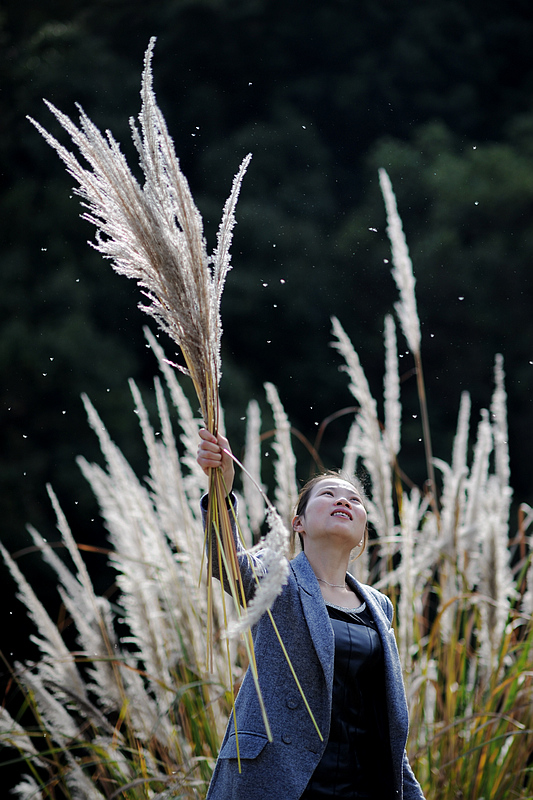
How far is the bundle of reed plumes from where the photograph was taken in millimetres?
896

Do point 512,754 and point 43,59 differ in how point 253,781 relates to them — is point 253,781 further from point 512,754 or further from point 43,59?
point 43,59

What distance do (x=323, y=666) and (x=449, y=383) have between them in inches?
213

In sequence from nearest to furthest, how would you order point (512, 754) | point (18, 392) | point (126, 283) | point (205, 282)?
point (205, 282) → point (512, 754) → point (18, 392) → point (126, 283)

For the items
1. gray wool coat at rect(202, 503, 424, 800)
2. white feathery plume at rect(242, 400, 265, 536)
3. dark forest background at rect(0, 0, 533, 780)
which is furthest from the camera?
dark forest background at rect(0, 0, 533, 780)

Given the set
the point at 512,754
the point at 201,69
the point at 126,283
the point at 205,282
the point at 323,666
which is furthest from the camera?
the point at 201,69

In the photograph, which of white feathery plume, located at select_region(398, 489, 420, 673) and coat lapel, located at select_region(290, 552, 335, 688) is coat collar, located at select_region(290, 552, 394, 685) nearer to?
coat lapel, located at select_region(290, 552, 335, 688)

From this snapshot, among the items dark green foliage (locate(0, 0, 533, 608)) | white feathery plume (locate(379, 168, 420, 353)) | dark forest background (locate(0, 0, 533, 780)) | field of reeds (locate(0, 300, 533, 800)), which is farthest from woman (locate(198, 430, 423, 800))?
dark green foliage (locate(0, 0, 533, 608))

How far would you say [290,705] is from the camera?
104 centimetres

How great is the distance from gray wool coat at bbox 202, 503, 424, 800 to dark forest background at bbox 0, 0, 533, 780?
4.25 metres

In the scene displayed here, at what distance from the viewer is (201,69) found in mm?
6727

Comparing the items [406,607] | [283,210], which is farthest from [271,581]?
[283,210]

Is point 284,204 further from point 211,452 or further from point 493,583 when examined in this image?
point 211,452

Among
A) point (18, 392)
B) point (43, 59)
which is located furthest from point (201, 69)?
point (18, 392)

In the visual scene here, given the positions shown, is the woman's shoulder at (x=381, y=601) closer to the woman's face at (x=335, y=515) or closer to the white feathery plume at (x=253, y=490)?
the woman's face at (x=335, y=515)
